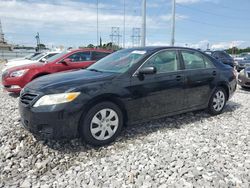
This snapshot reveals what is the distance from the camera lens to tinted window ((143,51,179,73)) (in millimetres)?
4121

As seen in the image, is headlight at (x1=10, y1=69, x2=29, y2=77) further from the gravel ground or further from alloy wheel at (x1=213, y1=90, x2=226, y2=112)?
alloy wheel at (x1=213, y1=90, x2=226, y2=112)

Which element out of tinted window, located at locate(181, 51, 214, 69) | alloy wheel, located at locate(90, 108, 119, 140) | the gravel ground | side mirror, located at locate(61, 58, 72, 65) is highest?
tinted window, located at locate(181, 51, 214, 69)

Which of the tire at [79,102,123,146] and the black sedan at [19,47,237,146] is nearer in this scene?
the black sedan at [19,47,237,146]

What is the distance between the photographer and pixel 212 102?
5102mm

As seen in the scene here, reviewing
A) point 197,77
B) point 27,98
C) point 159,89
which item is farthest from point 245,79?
point 27,98

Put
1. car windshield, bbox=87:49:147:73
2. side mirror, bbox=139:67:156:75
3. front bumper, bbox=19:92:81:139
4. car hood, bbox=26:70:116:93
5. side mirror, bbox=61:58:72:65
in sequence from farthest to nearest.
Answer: side mirror, bbox=61:58:72:65
car windshield, bbox=87:49:147:73
side mirror, bbox=139:67:156:75
car hood, bbox=26:70:116:93
front bumper, bbox=19:92:81:139

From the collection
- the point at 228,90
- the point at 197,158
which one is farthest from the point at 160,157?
the point at 228,90

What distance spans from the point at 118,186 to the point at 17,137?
Answer: 6.69 ft

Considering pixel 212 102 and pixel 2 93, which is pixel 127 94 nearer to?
pixel 212 102

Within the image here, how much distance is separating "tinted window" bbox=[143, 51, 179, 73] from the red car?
12.7ft

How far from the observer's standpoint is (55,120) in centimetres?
315

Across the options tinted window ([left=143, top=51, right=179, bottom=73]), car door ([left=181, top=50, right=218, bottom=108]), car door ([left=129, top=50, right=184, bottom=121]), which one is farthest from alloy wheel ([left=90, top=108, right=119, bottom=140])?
car door ([left=181, top=50, right=218, bottom=108])

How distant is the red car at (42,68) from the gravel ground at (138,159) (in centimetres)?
248

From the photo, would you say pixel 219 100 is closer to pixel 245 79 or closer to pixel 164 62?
pixel 164 62
